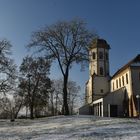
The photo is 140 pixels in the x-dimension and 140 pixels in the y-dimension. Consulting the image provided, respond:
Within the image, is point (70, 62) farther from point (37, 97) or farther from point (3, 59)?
point (37, 97)

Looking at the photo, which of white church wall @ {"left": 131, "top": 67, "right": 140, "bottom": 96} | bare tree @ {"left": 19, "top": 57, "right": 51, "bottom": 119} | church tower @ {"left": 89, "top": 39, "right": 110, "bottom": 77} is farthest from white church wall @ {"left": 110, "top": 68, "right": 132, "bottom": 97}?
bare tree @ {"left": 19, "top": 57, "right": 51, "bottom": 119}

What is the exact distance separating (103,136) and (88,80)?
66.4 meters

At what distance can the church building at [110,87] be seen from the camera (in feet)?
193

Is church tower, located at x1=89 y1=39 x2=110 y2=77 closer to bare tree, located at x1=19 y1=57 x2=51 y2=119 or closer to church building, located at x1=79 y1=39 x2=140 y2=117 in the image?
church building, located at x1=79 y1=39 x2=140 y2=117

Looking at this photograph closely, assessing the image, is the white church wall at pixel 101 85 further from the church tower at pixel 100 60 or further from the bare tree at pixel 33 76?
the bare tree at pixel 33 76

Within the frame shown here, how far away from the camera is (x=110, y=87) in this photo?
76.7 m

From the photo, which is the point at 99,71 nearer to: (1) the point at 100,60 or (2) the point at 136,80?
(1) the point at 100,60

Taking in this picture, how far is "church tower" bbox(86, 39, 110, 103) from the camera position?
77.0 m

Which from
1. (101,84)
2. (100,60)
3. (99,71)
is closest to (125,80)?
(101,84)

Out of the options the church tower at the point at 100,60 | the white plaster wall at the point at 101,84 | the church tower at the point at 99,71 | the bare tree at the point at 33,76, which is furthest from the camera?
the church tower at the point at 100,60

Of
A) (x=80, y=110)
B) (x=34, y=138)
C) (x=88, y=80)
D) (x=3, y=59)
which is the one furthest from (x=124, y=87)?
(x=34, y=138)

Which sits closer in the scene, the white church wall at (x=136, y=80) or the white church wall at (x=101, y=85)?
the white church wall at (x=136, y=80)

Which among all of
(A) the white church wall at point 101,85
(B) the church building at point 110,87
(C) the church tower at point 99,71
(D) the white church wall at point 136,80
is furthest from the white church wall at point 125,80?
(C) the church tower at point 99,71

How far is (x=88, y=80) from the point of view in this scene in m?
82.5
